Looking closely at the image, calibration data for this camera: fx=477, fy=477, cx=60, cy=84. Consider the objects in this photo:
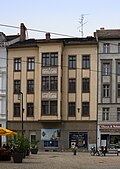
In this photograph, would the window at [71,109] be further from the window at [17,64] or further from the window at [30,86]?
the window at [17,64]

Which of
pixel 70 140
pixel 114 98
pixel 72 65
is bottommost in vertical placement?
pixel 70 140

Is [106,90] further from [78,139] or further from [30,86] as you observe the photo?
[30,86]

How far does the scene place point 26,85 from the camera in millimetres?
66500

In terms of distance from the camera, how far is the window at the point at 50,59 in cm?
Result: 6469

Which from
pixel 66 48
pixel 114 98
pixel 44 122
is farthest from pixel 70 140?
pixel 66 48

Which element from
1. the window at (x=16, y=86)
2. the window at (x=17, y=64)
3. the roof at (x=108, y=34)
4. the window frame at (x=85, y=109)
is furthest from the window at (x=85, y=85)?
the window at (x=17, y=64)

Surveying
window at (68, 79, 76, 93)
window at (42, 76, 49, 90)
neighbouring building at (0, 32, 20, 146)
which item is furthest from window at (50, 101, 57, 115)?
neighbouring building at (0, 32, 20, 146)

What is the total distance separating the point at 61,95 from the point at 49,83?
2293 mm

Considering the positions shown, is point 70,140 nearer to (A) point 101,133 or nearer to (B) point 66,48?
(A) point 101,133

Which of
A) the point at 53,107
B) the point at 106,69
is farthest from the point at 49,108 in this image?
the point at 106,69

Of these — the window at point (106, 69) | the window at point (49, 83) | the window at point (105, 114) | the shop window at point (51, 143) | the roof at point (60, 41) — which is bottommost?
the shop window at point (51, 143)

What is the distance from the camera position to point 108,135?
208ft

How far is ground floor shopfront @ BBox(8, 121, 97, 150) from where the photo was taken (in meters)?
63.6

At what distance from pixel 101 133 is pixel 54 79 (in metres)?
9.60
